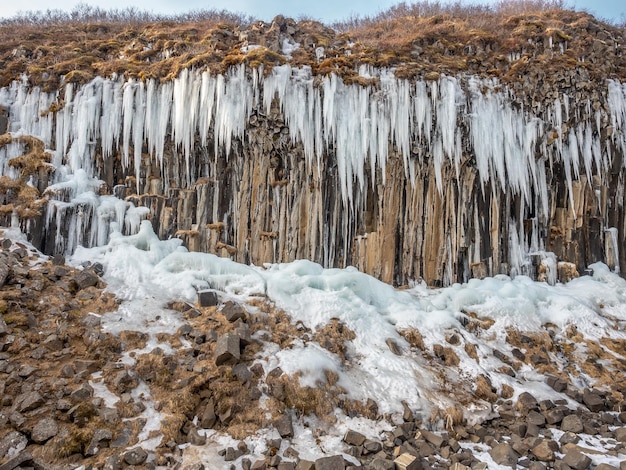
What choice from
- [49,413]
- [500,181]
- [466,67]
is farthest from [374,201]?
[49,413]

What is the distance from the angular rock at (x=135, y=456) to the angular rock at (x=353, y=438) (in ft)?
8.33

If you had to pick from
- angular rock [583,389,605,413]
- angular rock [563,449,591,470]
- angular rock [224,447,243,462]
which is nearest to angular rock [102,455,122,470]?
angular rock [224,447,243,462]

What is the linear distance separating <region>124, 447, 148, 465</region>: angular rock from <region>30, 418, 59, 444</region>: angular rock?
36.2 inches

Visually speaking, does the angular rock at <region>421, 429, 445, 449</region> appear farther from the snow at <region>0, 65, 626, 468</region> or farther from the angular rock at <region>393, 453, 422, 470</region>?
the snow at <region>0, 65, 626, 468</region>

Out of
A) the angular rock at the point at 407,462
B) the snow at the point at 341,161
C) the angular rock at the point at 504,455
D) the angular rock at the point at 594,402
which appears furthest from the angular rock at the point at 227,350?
the angular rock at the point at 594,402

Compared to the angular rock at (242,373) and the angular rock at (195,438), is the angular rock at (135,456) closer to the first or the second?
the angular rock at (195,438)

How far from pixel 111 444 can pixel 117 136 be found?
26.5 ft

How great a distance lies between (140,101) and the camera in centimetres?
1017

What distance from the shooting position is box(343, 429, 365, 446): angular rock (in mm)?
5039

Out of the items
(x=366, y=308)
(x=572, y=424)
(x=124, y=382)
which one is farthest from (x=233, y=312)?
(x=572, y=424)

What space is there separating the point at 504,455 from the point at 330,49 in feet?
36.2

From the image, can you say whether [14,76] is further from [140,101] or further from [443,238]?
[443,238]

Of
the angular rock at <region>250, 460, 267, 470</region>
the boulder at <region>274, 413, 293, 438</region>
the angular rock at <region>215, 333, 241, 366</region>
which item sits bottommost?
the angular rock at <region>250, 460, 267, 470</region>

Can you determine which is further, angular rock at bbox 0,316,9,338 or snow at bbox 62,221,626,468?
snow at bbox 62,221,626,468
